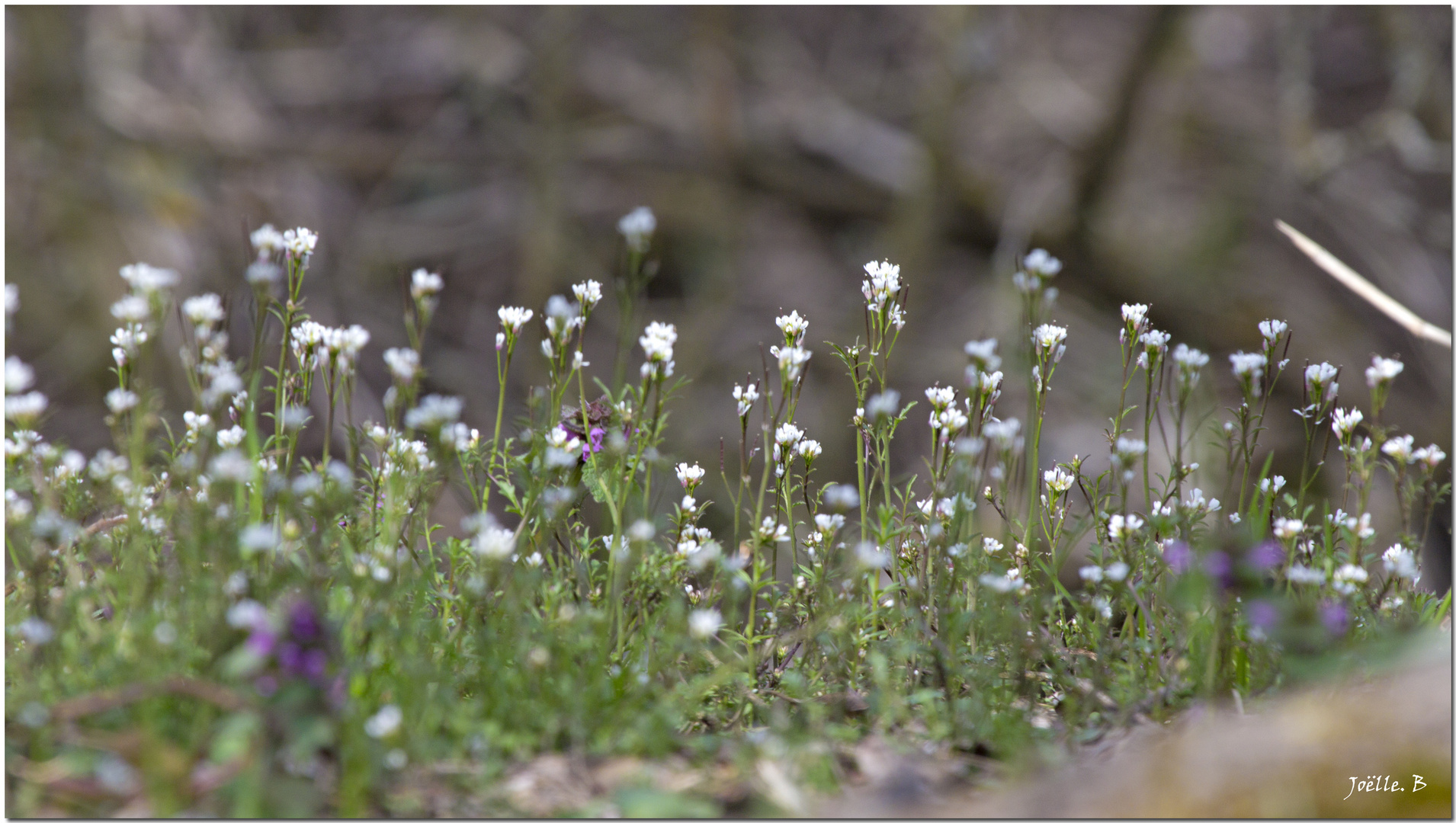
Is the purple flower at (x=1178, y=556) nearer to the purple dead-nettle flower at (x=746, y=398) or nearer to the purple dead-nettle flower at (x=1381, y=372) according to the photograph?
the purple dead-nettle flower at (x=1381, y=372)

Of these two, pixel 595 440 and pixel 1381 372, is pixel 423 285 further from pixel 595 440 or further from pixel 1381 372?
pixel 1381 372

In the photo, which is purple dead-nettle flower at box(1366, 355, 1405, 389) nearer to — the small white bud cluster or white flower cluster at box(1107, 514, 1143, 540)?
white flower cluster at box(1107, 514, 1143, 540)

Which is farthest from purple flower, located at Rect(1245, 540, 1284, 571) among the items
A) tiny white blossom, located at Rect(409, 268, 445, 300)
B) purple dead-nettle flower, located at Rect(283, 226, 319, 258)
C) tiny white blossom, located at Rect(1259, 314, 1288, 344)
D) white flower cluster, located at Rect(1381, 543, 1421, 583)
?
purple dead-nettle flower, located at Rect(283, 226, 319, 258)

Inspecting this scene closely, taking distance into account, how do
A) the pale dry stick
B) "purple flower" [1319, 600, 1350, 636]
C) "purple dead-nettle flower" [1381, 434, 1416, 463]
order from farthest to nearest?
the pale dry stick
"purple dead-nettle flower" [1381, 434, 1416, 463]
"purple flower" [1319, 600, 1350, 636]

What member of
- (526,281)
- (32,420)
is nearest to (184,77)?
(526,281)

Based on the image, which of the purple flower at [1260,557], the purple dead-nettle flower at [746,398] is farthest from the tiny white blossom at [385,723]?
the purple flower at [1260,557]

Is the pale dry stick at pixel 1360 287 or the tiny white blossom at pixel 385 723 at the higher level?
the pale dry stick at pixel 1360 287

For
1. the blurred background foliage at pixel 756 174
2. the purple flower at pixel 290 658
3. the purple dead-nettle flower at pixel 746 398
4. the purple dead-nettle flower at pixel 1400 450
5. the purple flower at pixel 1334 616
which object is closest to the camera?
the purple flower at pixel 290 658
